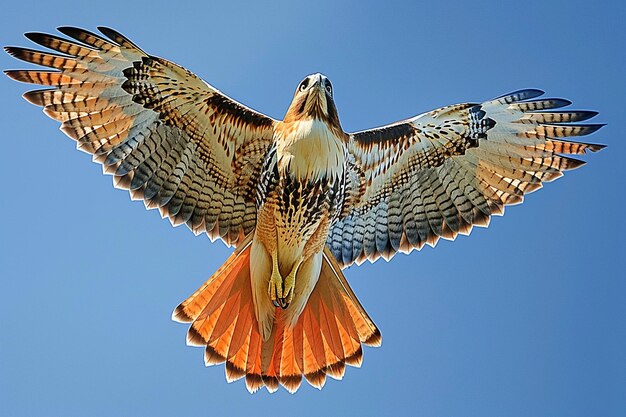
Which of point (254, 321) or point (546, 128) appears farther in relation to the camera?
point (546, 128)

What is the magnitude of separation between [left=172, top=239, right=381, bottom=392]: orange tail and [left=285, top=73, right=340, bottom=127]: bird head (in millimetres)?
1326

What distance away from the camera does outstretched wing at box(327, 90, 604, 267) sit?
9.73 m

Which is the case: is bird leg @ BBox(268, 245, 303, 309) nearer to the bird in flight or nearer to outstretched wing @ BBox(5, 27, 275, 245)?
the bird in flight

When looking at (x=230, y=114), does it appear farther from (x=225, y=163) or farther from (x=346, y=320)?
(x=346, y=320)

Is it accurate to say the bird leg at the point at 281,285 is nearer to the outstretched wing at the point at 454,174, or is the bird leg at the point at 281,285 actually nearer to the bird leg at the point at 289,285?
the bird leg at the point at 289,285

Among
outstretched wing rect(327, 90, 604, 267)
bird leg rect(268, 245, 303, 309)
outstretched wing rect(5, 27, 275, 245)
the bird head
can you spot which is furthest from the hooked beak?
bird leg rect(268, 245, 303, 309)

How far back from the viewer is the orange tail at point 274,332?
9.09m

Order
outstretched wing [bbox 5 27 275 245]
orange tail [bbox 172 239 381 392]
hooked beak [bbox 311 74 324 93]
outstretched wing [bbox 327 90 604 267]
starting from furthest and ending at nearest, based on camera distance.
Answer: outstretched wing [bbox 327 90 604 267], orange tail [bbox 172 239 381 392], hooked beak [bbox 311 74 324 93], outstretched wing [bbox 5 27 275 245]

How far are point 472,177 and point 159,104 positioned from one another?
315cm

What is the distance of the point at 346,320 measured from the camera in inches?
367

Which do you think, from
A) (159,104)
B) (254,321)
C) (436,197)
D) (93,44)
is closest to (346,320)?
(254,321)

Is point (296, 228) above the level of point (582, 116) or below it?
below

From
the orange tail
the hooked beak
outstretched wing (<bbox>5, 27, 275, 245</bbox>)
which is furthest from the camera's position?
the orange tail

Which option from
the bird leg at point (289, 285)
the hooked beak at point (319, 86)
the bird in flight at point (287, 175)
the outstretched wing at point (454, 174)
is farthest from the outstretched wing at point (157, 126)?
the outstretched wing at point (454, 174)
